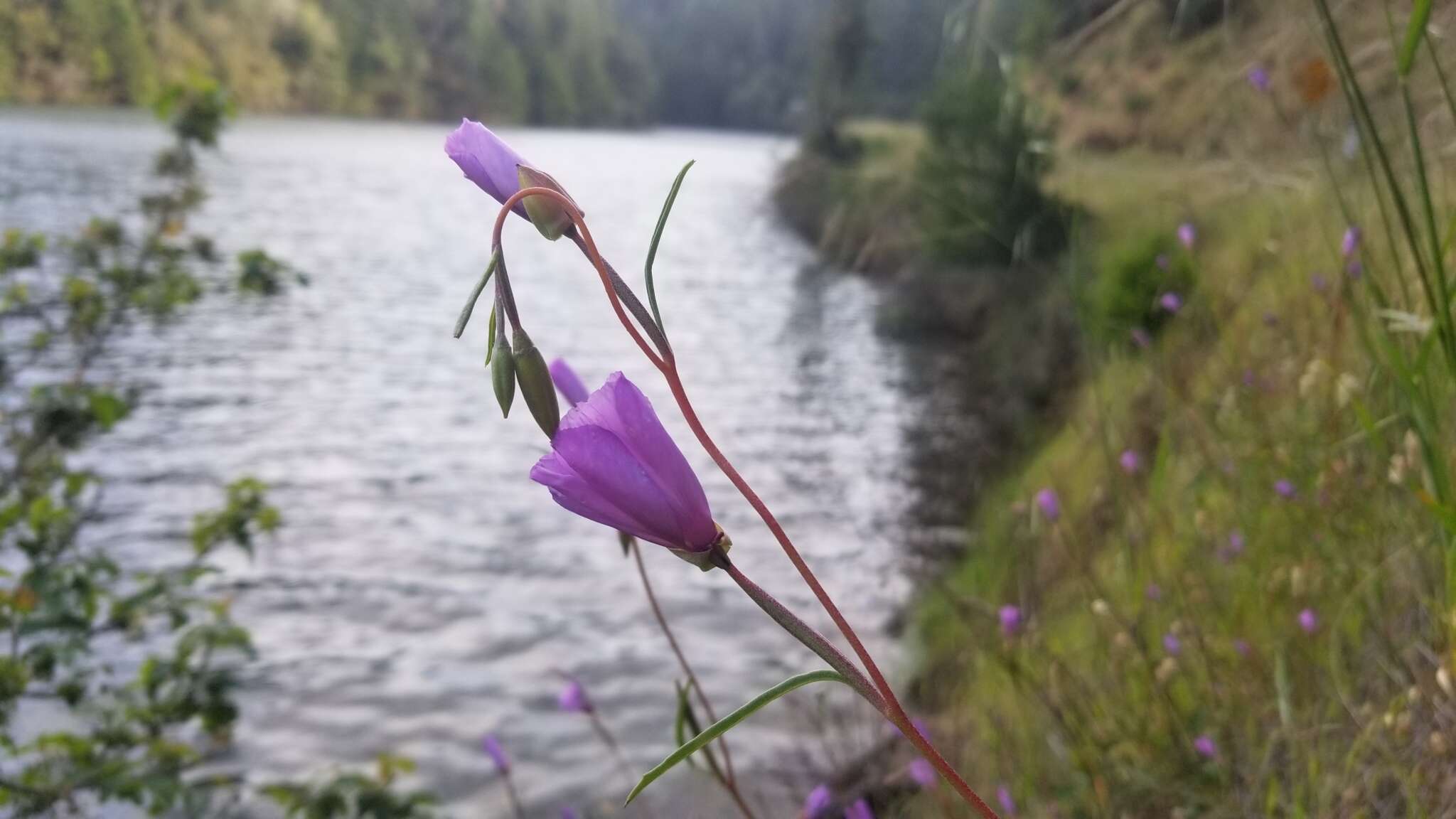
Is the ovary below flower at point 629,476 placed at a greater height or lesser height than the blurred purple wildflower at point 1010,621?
greater

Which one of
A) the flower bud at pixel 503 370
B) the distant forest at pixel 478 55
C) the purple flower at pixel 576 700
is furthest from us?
the distant forest at pixel 478 55

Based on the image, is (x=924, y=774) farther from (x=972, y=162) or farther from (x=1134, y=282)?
(x=972, y=162)

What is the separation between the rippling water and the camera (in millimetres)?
4270

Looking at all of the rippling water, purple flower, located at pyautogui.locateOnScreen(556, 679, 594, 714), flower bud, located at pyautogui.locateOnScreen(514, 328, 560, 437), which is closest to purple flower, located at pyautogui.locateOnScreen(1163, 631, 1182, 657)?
purple flower, located at pyautogui.locateOnScreen(556, 679, 594, 714)

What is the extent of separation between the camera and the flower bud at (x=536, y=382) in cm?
47

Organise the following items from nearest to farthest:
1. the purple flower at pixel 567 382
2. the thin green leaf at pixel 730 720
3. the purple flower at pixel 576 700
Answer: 1. the thin green leaf at pixel 730 720
2. the purple flower at pixel 567 382
3. the purple flower at pixel 576 700

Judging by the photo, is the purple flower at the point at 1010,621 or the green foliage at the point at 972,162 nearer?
the purple flower at the point at 1010,621

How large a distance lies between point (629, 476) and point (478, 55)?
191 ft

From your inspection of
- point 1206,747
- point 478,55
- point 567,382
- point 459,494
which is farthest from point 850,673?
point 478,55

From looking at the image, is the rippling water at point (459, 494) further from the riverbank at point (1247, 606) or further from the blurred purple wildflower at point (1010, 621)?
the riverbank at point (1247, 606)

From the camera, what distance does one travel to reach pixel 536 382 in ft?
1.54

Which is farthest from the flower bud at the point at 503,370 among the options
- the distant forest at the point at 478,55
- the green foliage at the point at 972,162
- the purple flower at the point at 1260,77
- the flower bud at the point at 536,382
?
the green foliage at the point at 972,162

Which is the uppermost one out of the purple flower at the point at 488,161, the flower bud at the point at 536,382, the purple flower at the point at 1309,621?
the purple flower at the point at 488,161

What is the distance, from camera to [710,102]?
8144 cm
